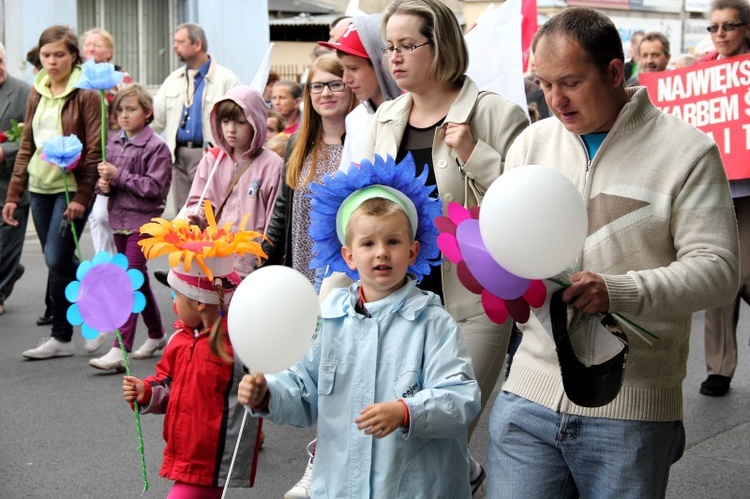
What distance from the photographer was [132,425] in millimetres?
6359

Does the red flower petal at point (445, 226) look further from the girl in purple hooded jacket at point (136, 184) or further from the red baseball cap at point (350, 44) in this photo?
the girl in purple hooded jacket at point (136, 184)

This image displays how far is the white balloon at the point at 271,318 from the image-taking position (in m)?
2.89

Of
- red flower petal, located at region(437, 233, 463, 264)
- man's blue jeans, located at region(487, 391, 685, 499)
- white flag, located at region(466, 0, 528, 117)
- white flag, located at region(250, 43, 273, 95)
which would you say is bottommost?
man's blue jeans, located at region(487, 391, 685, 499)

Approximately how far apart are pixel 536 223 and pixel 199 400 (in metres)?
1.92

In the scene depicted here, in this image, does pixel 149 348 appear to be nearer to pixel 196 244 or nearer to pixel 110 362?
pixel 110 362

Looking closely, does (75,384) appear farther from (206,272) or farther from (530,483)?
(530,483)

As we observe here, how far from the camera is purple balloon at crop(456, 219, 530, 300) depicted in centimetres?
279

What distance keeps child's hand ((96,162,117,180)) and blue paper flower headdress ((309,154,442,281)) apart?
4243mm

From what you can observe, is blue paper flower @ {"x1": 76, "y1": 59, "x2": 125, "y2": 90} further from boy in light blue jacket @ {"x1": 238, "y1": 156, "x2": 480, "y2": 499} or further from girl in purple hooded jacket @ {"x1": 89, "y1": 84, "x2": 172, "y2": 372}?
boy in light blue jacket @ {"x1": 238, "y1": 156, "x2": 480, "y2": 499}

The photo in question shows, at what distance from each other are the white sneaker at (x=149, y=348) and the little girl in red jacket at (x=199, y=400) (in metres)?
3.72

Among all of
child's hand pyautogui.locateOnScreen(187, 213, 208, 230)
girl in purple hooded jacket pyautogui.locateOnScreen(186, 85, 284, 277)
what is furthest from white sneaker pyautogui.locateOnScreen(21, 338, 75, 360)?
child's hand pyautogui.locateOnScreen(187, 213, 208, 230)

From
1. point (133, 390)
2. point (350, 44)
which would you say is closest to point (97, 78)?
point (350, 44)

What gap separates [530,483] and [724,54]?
14.9 ft

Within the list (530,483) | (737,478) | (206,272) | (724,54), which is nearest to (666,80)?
(724,54)
